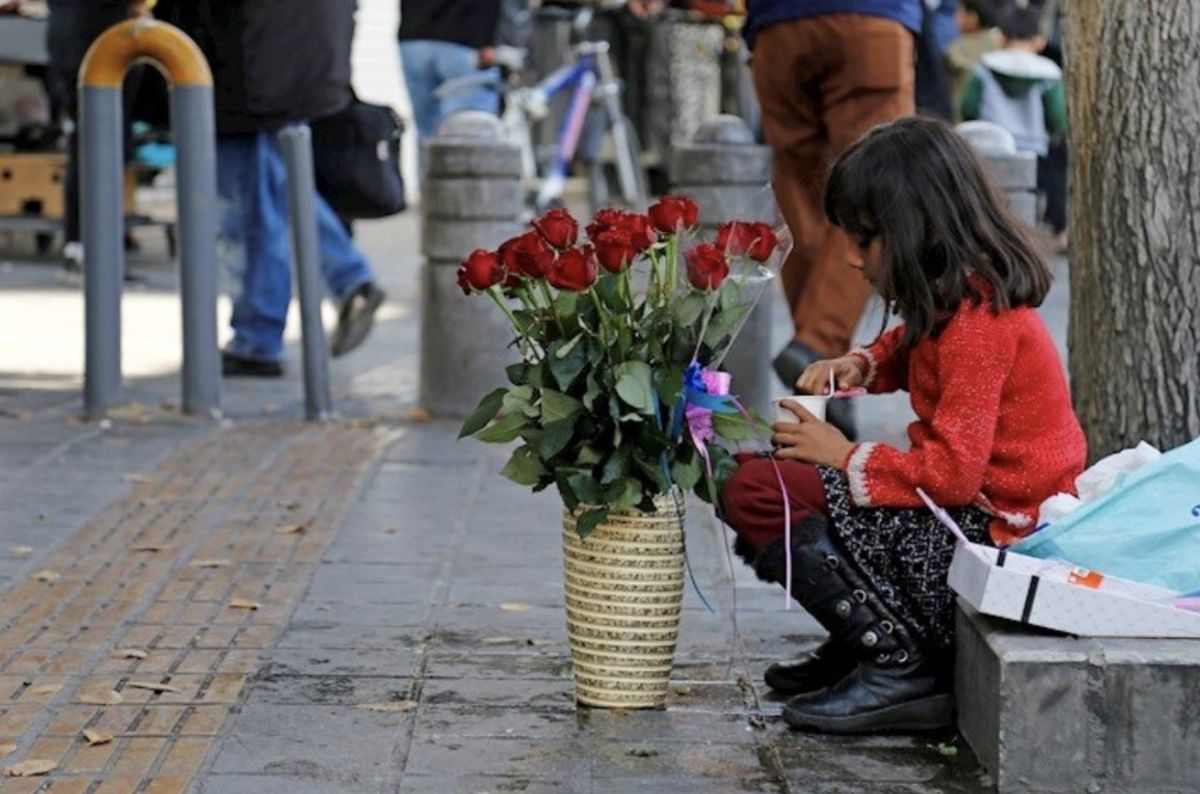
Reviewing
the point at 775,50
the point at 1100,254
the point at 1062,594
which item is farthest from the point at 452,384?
the point at 1062,594

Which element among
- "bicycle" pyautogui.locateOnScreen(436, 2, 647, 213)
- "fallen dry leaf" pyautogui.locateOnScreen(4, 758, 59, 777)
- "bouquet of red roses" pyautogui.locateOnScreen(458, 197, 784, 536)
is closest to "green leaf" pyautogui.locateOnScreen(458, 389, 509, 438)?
"bouquet of red roses" pyautogui.locateOnScreen(458, 197, 784, 536)

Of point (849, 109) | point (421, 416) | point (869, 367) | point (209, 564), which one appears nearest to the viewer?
point (869, 367)

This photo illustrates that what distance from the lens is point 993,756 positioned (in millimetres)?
4133

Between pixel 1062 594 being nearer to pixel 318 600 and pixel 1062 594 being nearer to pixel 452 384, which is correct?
pixel 318 600

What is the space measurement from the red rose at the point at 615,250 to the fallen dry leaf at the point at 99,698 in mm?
1262

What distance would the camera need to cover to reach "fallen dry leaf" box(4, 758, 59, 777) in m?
4.08

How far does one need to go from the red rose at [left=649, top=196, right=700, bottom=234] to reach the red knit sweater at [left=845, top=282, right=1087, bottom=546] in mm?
514

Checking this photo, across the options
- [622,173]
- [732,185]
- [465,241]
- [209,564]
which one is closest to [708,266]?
[209,564]

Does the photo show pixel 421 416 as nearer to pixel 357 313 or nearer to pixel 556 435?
pixel 357 313

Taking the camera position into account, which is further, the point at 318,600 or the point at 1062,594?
the point at 318,600

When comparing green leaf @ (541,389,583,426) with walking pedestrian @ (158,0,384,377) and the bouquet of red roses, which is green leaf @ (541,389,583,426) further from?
walking pedestrian @ (158,0,384,377)

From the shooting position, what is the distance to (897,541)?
449 cm

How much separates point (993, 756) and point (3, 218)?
389 inches

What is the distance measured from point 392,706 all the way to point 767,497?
815 mm
